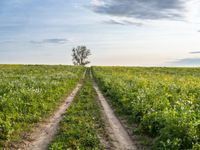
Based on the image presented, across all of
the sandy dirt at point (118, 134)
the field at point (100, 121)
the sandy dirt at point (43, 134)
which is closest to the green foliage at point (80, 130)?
the field at point (100, 121)

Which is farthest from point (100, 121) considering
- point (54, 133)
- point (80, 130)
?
point (54, 133)

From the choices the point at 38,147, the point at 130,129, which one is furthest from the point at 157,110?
the point at 38,147

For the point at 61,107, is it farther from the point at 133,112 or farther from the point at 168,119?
the point at 168,119

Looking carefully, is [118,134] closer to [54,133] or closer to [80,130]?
[80,130]

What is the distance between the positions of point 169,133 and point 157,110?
3691 millimetres

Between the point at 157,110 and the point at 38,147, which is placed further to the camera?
the point at 157,110

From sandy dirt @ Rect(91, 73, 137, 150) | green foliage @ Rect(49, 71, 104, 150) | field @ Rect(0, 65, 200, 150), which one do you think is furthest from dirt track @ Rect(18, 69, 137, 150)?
green foliage @ Rect(49, 71, 104, 150)

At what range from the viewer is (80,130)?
14.6 m

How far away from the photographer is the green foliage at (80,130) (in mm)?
12562

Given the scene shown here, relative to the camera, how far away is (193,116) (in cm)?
1274

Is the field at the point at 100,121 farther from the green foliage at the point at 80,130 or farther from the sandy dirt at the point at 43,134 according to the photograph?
the sandy dirt at the point at 43,134

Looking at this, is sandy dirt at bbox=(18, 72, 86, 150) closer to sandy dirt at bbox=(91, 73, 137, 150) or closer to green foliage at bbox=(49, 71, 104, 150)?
green foliage at bbox=(49, 71, 104, 150)

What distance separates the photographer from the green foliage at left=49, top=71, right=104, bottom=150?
1256cm

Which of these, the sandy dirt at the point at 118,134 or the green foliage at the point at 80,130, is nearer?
the green foliage at the point at 80,130
